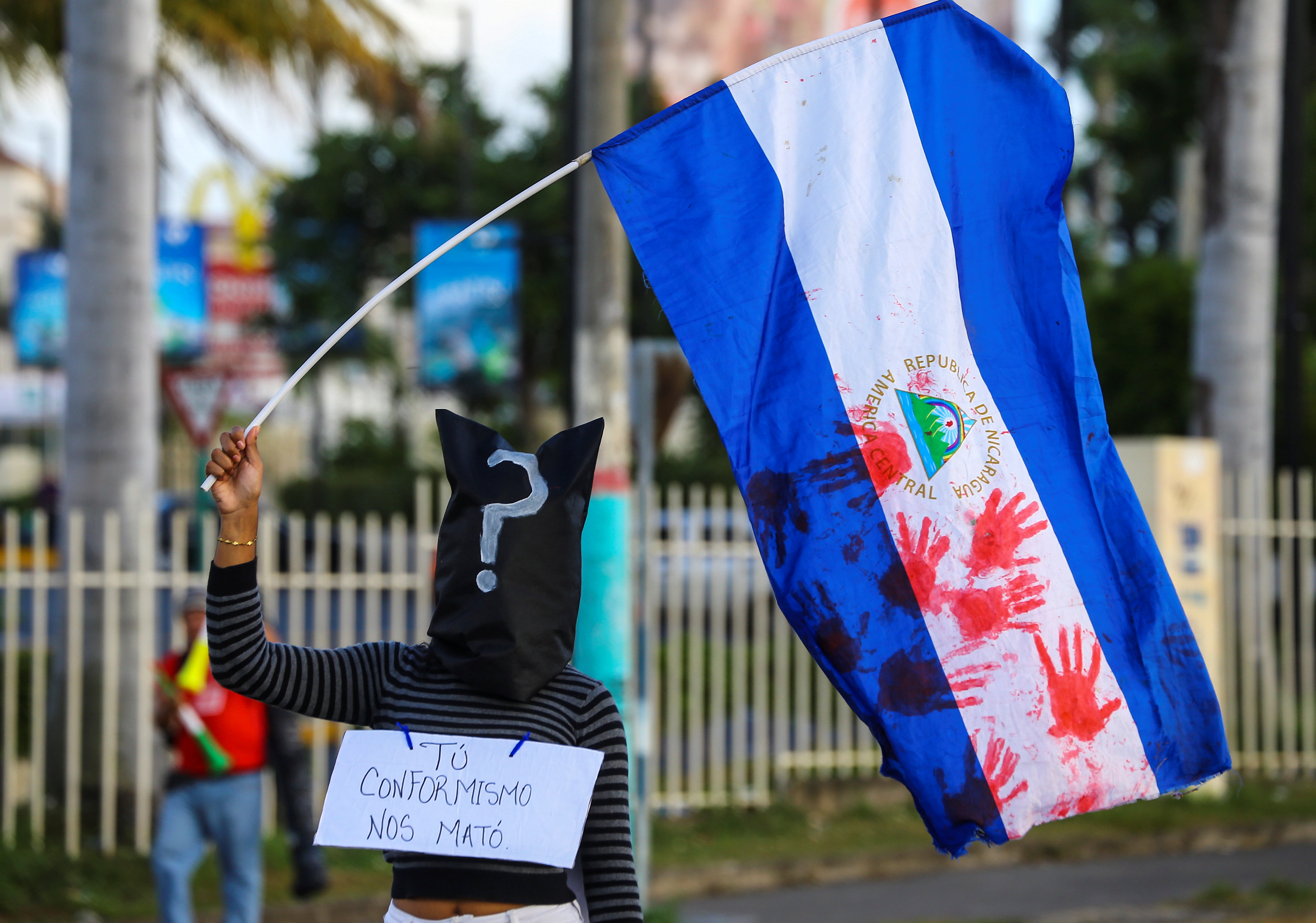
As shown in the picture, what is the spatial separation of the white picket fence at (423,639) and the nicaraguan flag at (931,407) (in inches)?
143

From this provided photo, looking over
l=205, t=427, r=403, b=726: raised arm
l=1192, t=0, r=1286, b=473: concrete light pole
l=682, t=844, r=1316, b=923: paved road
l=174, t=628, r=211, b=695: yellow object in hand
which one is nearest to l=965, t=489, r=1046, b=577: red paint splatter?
l=205, t=427, r=403, b=726: raised arm

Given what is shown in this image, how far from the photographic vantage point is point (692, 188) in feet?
10.7

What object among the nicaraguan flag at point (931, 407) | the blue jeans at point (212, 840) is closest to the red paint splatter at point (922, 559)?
the nicaraguan flag at point (931, 407)

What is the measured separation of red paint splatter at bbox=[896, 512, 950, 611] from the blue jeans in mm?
3491

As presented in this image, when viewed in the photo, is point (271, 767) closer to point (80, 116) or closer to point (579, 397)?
point (579, 397)

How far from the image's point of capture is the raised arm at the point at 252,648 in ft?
9.00

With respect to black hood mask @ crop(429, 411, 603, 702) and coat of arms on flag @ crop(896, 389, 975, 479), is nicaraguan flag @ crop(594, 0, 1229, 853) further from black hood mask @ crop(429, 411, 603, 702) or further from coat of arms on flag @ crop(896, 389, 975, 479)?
black hood mask @ crop(429, 411, 603, 702)

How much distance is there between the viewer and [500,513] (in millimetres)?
2764

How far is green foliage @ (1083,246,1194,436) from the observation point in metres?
21.2

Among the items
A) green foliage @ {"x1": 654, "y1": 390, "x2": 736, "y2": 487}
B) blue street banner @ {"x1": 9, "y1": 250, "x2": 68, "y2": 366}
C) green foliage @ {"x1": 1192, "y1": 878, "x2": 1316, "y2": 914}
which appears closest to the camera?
green foliage @ {"x1": 1192, "y1": 878, "x2": 1316, "y2": 914}

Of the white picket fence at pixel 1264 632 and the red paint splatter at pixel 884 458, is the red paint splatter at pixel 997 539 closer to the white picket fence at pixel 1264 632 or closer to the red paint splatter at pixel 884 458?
the red paint splatter at pixel 884 458

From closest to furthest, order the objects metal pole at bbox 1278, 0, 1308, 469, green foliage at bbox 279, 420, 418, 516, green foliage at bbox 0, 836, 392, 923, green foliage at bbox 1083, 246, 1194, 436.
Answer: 1. green foliage at bbox 0, 836, 392, 923
2. metal pole at bbox 1278, 0, 1308, 469
3. green foliage at bbox 1083, 246, 1194, 436
4. green foliage at bbox 279, 420, 418, 516

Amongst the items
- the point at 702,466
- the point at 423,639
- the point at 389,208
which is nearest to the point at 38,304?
the point at 389,208

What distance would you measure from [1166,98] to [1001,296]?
40.4 feet
